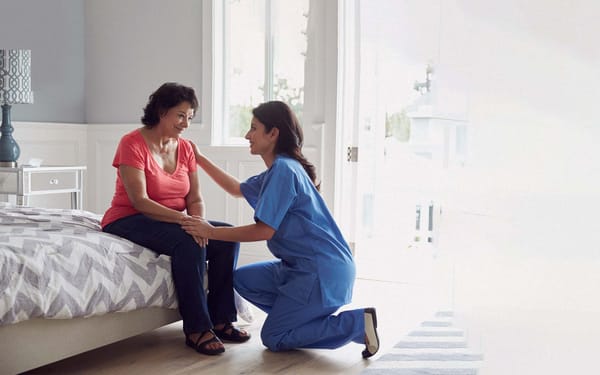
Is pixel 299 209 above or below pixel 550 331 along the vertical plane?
below

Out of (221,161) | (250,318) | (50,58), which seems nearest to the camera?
(250,318)

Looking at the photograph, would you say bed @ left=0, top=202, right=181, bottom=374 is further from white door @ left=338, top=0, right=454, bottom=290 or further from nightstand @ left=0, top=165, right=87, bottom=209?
white door @ left=338, top=0, right=454, bottom=290

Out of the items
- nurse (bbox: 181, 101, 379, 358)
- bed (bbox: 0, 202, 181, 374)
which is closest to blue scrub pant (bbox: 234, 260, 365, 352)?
nurse (bbox: 181, 101, 379, 358)

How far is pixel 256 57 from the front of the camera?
14.9 ft

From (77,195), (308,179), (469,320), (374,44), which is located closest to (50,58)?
(77,195)

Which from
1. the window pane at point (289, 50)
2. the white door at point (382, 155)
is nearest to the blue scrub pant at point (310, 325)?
the white door at point (382, 155)

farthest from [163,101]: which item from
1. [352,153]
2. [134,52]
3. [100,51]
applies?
[100,51]

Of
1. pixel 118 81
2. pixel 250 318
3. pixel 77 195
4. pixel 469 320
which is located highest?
pixel 118 81

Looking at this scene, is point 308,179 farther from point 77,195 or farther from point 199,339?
point 77,195

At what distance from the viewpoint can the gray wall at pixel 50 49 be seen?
14.9 ft

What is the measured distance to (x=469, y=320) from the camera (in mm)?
250

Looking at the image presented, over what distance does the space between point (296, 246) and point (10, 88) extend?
2.39m

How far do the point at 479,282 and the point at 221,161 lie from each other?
14.3 feet

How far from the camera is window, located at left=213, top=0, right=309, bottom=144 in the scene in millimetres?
4367
